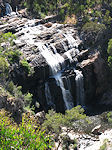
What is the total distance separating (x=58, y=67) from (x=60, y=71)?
894 mm

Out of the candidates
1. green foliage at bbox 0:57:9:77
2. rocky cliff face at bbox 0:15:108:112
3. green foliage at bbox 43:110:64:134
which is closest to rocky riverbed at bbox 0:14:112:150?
rocky cliff face at bbox 0:15:108:112

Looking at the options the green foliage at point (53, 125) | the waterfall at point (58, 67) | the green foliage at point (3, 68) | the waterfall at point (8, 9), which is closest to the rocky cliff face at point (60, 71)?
the waterfall at point (58, 67)

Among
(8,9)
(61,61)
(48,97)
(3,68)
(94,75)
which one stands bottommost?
Result: (48,97)

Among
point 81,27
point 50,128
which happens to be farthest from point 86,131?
point 81,27

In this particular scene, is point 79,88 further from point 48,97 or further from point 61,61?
point 48,97

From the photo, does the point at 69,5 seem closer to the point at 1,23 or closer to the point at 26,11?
the point at 26,11

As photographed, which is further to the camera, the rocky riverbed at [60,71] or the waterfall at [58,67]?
the waterfall at [58,67]

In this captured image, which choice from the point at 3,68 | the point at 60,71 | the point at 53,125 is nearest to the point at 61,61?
the point at 60,71

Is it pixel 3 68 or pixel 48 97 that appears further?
pixel 48 97

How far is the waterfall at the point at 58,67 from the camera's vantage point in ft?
120

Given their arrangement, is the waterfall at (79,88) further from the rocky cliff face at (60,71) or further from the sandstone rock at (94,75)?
the sandstone rock at (94,75)

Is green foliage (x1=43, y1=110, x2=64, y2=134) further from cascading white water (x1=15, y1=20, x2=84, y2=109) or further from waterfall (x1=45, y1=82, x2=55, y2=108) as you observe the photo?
cascading white water (x1=15, y1=20, x2=84, y2=109)

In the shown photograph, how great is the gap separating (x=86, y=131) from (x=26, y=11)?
48.0 metres

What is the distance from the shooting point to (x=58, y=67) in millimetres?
37438
